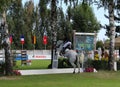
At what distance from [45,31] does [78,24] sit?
8.26 m

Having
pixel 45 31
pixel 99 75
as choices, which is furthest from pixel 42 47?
pixel 99 75

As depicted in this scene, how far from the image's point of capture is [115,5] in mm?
29203

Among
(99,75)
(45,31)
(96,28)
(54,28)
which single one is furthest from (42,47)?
(99,75)

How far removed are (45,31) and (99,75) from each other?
2299 inches

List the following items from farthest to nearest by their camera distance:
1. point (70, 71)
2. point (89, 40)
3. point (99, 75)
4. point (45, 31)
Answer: point (45, 31)
point (89, 40)
point (70, 71)
point (99, 75)

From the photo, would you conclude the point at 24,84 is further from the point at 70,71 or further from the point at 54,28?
the point at 54,28

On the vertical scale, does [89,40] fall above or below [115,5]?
below

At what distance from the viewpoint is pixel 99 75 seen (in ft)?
81.0

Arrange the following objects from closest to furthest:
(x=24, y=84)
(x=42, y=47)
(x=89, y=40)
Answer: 1. (x=24, y=84)
2. (x=89, y=40)
3. (x=42, y=47)

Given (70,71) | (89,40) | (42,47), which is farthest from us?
(42,47)

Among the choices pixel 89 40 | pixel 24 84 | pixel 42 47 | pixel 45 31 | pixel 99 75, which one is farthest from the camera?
pixel 42 47

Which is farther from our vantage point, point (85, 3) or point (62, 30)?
point (62, 30)

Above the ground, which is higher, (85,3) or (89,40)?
(85,3)

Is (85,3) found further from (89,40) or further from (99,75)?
(99,75)
